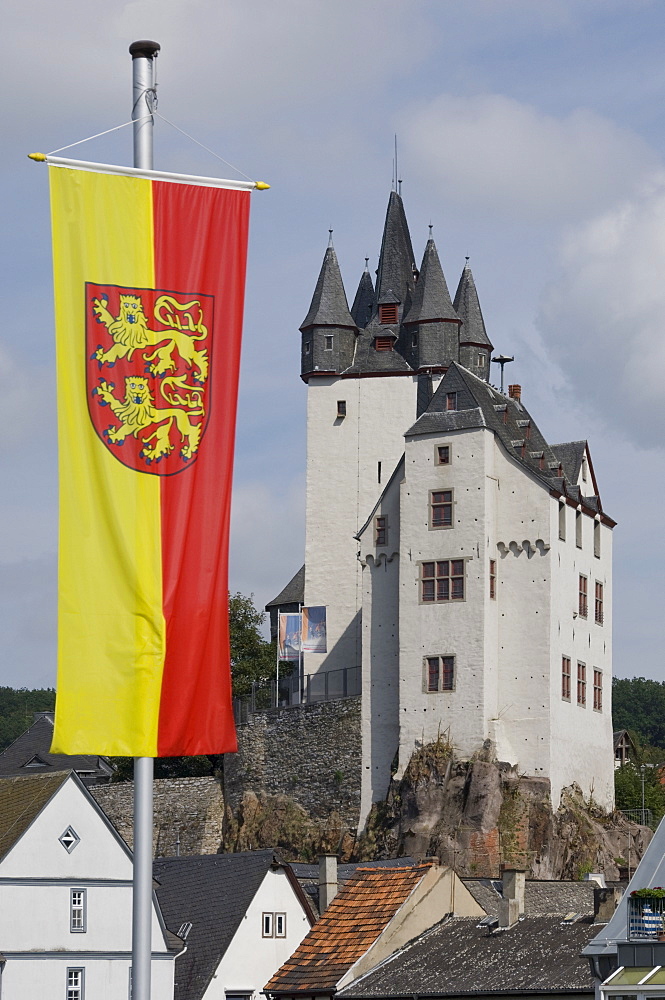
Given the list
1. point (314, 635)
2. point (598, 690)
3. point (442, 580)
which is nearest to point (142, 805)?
point (442, 580)

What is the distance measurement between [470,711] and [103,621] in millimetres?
48467

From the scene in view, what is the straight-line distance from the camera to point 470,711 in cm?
6028

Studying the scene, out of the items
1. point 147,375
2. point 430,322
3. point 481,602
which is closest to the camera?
point 147,375

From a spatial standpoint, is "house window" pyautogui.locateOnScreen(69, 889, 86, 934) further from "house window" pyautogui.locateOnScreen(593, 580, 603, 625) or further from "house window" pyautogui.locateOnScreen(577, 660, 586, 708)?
"house window" pyautogui.locateOnScreen(593, 580, 603, 625)

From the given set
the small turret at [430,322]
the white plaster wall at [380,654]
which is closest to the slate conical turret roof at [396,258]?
the small turret at [430,322]

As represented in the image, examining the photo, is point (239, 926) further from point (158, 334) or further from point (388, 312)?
point (388, 312)

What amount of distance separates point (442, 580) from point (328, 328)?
14232 millimetres

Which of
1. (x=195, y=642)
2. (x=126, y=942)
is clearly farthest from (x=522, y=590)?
(x=195, y=642)

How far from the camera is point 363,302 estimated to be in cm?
7744

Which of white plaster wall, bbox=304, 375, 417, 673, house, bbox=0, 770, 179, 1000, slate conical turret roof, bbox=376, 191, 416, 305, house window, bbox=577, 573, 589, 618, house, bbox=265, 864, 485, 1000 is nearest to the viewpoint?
house, bbox=265, 864, 485, 1000

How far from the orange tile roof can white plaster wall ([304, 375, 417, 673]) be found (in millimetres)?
28493

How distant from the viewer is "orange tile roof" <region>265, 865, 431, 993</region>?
38.2 m

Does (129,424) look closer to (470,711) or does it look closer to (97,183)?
(97,183)

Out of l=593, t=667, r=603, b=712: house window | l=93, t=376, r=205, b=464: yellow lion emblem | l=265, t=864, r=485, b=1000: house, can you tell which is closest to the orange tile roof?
l=265, t=864, r=485, b=1000: house
